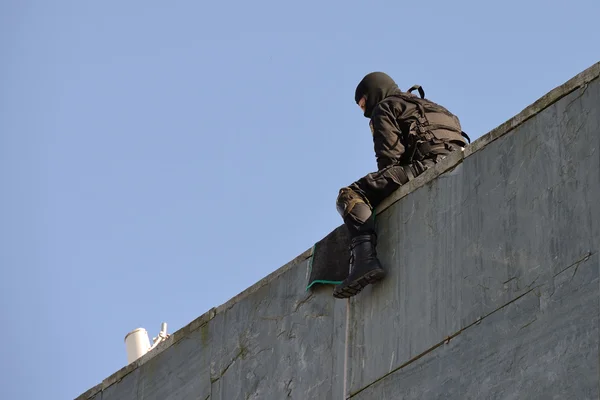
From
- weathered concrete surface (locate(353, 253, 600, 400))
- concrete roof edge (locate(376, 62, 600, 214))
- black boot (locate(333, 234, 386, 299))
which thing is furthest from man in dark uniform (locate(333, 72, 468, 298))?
weathered concrete surface (locate(353, 253, 600, 400))

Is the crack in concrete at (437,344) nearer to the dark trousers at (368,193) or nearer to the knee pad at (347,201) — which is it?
the dark trousers at (368,193)

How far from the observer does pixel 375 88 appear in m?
9.84

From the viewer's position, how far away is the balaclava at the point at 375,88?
387 inches

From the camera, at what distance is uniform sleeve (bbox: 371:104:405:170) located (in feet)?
29.8

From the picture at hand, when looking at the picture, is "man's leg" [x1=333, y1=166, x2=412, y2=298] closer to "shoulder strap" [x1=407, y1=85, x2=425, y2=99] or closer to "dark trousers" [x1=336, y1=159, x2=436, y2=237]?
"dark trousers" [x1=336, y1=159, x2=436, y2=237]

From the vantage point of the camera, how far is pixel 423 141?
9.19 meters

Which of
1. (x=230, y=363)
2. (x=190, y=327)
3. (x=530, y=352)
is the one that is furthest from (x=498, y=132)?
(x=190, y=327)

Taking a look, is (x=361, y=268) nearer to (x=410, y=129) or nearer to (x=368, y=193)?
(x=368, y=193)

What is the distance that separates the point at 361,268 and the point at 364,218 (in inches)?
13.7

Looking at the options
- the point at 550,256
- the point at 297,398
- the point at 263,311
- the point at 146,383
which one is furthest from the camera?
the point at 146,383

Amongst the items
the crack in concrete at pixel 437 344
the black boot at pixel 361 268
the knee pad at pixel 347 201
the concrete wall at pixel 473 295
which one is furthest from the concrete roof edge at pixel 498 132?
the crack in concrete at pixel 437 344

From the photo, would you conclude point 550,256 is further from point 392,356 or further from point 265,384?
point 265,384

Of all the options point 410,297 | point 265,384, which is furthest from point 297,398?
point 410,297

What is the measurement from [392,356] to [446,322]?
0.45 m
